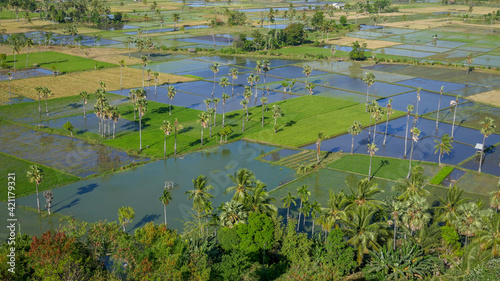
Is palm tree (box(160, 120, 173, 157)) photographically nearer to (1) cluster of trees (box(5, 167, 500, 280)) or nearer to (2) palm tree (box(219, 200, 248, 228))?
(1) cluster of trees (box(5, 167, 500, 280))

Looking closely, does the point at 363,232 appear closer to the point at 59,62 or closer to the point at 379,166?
the point at 379,166

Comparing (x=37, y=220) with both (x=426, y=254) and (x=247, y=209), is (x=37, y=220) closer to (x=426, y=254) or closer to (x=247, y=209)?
(x=247, y=209)

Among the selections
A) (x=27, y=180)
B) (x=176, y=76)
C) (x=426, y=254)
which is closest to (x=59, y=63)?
(x=176, y=76)

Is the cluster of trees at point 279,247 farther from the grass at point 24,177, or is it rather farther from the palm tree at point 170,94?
the palm tree at point 170,94

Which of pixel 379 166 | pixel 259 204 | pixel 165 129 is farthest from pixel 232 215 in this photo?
pixel 379 166

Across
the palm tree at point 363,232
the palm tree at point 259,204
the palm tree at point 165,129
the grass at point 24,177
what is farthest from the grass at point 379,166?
the grass at point 24,177
